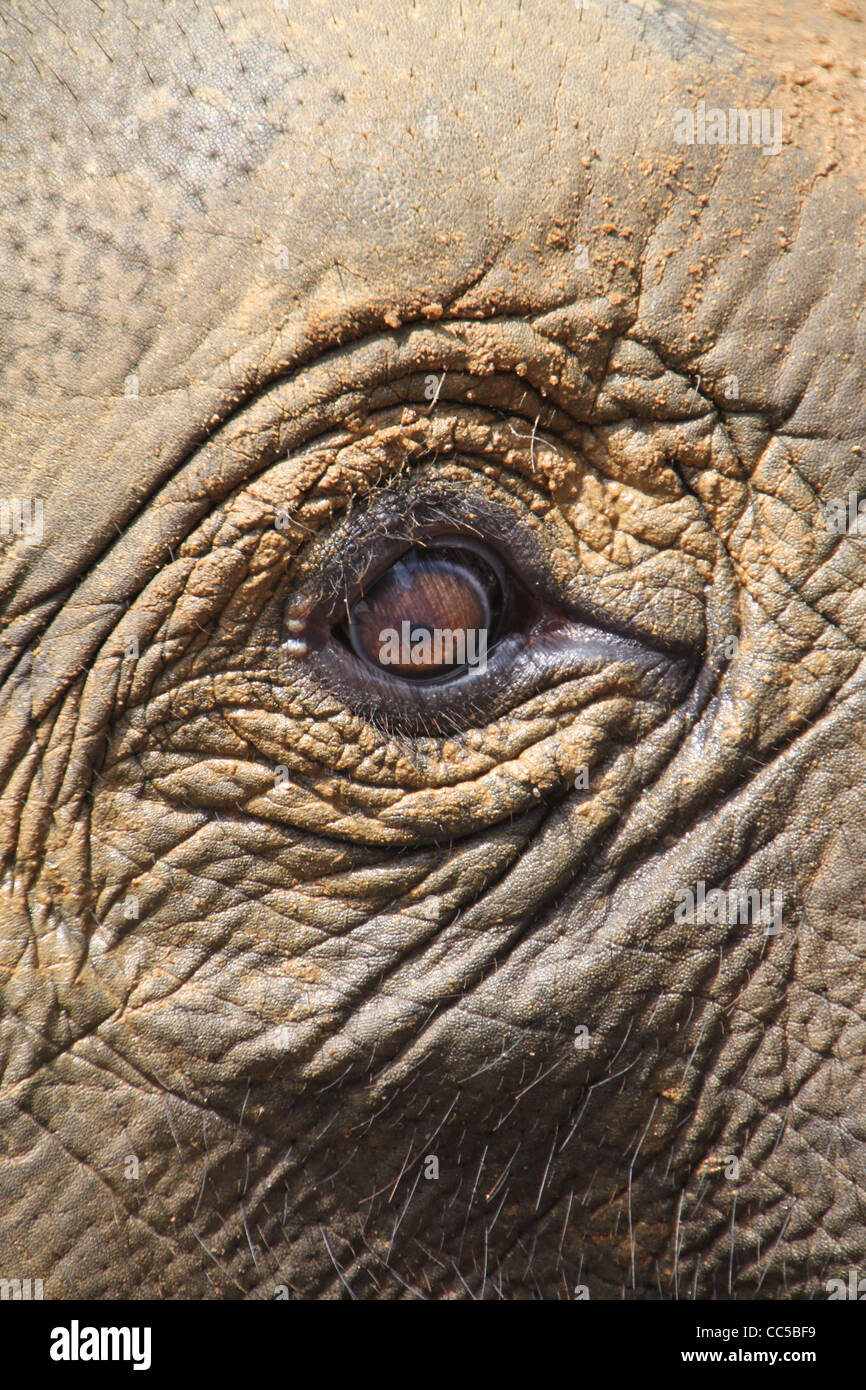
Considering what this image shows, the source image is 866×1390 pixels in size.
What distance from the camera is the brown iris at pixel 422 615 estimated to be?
7.11 ft

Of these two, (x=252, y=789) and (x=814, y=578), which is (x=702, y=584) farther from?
(x=252, y=789)

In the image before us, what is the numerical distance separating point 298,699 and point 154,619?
12.4 inches

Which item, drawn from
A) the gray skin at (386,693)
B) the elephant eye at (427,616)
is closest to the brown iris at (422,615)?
the elephant eye at (427,616)

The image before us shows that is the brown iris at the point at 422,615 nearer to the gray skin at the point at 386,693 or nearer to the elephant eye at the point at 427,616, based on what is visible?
the elephant eye at the point at 427,616

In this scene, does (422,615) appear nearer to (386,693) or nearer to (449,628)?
(449,628)

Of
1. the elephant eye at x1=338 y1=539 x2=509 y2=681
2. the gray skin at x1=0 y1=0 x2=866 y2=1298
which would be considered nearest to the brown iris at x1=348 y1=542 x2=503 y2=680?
the elephant eye at x1=338 y1=539 x2=509 y2=681

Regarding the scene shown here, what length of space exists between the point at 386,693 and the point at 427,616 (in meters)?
0.17

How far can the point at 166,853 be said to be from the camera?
2131mm

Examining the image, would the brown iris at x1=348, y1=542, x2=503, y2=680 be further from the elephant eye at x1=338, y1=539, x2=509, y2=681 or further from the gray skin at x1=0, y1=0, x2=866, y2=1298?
the gray skin at x1=0, y1=0, x2=866, y2=1298

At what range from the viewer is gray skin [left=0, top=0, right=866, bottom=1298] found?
2092mm

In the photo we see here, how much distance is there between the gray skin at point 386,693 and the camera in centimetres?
209

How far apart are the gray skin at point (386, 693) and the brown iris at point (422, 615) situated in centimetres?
10

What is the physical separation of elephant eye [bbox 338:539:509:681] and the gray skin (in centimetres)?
9

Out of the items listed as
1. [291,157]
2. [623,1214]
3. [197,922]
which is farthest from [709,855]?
[291,157]
